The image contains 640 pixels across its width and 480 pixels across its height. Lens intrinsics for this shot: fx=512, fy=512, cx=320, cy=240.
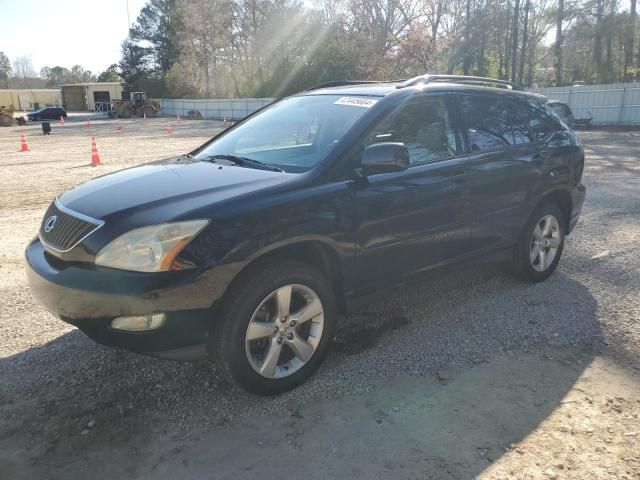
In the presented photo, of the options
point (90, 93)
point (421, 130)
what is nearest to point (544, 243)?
point (421, 130)

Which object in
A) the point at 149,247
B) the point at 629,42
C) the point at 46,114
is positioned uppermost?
the point at 629,42

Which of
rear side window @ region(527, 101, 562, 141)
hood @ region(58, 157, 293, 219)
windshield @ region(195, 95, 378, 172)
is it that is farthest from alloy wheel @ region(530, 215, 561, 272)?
hood @ region(58, 157, 293, 219)

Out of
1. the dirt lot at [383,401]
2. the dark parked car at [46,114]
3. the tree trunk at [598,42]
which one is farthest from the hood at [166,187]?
the dark parked car at [46,114]

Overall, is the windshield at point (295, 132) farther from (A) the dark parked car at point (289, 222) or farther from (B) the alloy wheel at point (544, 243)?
(B) the alloy wheel at point (544, 243)

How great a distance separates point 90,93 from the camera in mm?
73438

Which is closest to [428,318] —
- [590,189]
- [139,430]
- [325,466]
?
[325,466]

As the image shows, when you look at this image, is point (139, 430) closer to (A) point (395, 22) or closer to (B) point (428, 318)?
(B) point (428, 318)

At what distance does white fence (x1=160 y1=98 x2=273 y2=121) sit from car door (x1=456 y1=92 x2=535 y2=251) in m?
34.4

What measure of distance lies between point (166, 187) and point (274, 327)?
1066mm

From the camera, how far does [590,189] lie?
9141mm

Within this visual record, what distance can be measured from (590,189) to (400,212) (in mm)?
7160

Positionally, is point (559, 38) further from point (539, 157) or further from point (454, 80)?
point (454, 80)

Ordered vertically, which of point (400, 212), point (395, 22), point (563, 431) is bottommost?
point (563, 431)

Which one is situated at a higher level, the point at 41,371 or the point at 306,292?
the point at 306,292
